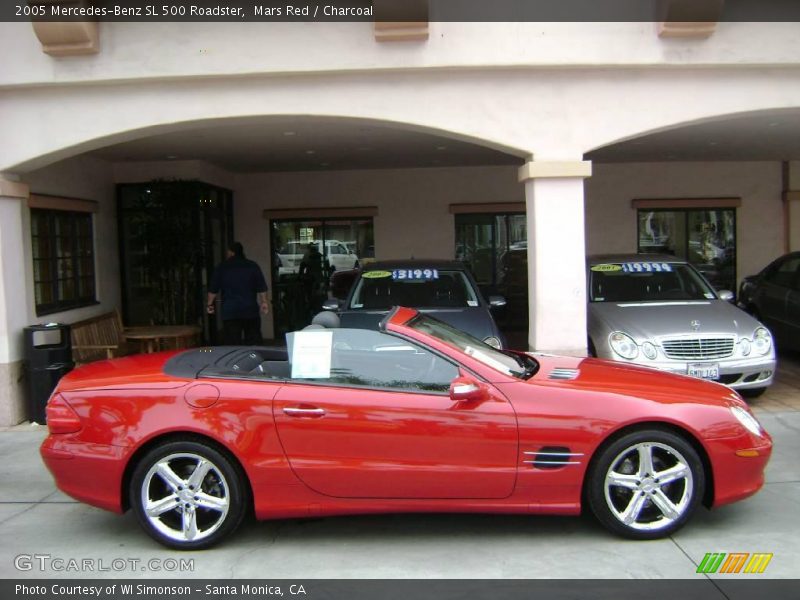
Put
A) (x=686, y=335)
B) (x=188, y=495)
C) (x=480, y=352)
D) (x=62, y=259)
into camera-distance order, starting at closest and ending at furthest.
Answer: (x=188, y=495)
(x=480, y=352)
(x=686, y=335)
(x=62, y=259)

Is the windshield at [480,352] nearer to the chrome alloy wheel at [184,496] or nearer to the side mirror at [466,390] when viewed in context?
the side mirror at [466,390]

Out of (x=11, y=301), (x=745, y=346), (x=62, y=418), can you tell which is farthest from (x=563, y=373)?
(x=11, y=301)

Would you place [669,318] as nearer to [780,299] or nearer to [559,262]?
[559,262]

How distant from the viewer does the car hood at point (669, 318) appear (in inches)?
296

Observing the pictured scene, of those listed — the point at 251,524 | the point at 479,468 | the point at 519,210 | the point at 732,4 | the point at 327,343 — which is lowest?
the point at 251,524

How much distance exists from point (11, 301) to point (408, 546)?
5.17 meters

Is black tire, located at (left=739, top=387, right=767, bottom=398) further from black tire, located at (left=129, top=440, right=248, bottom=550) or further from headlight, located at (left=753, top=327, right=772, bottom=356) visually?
black tire, located at (left=129, top=440, right=248, bottom=550)

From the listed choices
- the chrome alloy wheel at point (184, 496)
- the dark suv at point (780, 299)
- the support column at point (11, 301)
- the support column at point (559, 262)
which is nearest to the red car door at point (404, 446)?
the chrome alloy wheel at point (184, 496)

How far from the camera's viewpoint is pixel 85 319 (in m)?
10.1

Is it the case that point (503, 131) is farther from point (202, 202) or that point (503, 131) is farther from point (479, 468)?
point (202, 202)

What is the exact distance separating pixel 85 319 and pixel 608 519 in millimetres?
7925

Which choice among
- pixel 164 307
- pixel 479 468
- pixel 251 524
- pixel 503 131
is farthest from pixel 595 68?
pixel 164 307

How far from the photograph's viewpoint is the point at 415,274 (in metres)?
8.68

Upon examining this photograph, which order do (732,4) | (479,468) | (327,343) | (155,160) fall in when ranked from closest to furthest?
(479,468) < (327,343) < (732,4) < (155,160)
